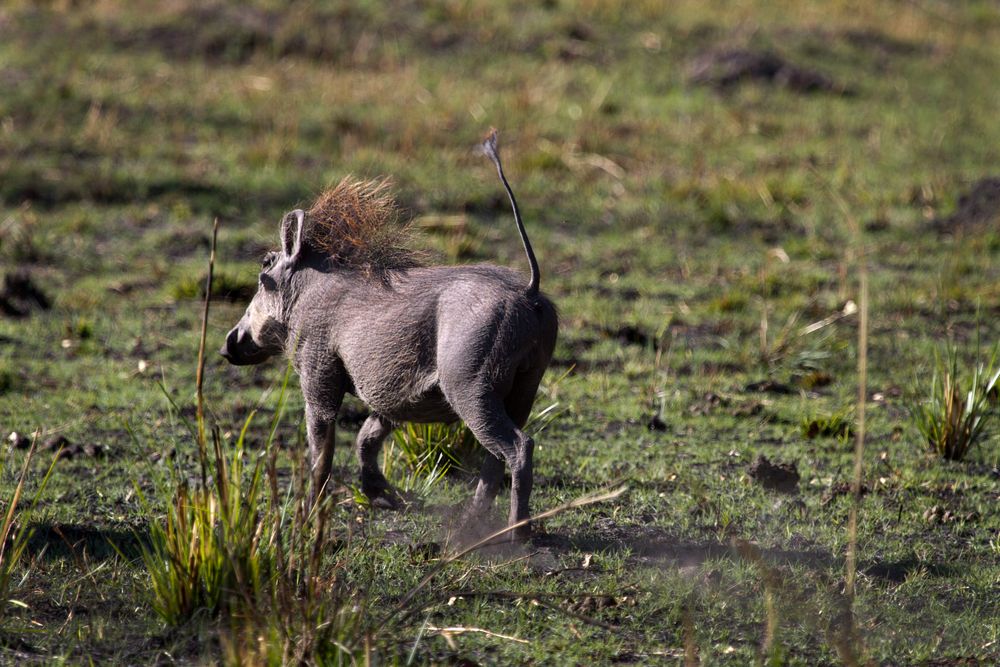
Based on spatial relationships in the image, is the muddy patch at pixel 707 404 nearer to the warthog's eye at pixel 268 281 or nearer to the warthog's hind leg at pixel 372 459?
the warthog's hind leg at pixel 372 459

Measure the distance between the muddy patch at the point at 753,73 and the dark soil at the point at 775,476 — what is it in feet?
28.3

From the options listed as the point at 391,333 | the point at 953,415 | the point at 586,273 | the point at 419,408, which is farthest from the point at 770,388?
the point at 391,333

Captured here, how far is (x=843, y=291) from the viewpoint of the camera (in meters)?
7.80

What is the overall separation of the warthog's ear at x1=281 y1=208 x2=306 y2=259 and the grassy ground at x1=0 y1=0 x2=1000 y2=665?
1.30ft

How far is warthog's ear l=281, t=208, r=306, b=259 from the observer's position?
429cm

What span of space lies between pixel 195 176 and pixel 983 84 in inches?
373

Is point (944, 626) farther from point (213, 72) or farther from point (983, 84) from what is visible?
point (983, 84)

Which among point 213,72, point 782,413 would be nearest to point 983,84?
point 213,72

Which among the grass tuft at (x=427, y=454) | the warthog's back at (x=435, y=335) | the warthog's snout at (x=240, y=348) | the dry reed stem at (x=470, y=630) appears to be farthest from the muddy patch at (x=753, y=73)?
the dry reed stem at (x=470, y=630)

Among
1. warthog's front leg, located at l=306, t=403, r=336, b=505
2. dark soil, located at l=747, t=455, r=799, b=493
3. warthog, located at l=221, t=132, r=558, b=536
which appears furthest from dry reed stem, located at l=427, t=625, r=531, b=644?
dark soil, located at l=747, t=455, r=799, b=493

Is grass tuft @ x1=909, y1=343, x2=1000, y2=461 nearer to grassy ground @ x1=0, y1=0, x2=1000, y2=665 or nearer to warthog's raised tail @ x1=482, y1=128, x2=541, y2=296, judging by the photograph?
grassy ground @ x1=0, y1=0, x2=1000, y2=665

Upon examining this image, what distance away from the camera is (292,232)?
14.5 ft

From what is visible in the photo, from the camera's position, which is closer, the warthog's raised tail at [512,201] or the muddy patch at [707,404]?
the warthog's raised tail at [512,201]

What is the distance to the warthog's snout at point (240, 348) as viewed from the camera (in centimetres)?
452
